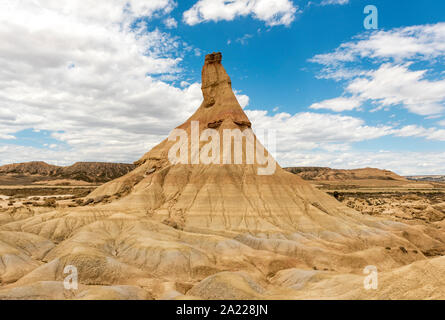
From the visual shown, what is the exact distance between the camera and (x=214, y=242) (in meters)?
43.4

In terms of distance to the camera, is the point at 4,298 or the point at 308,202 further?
the point at 308,202

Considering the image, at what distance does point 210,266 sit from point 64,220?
2759 centimetres

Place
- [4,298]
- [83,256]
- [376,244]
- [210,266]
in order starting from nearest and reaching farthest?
[4,298]
[83,256]
[210,266]
[376,244]

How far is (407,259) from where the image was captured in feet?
144

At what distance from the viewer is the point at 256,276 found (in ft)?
112

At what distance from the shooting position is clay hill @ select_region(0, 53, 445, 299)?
26.3 metres

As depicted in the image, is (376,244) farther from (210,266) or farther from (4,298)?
(4,298)

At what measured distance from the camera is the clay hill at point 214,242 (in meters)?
26.3
